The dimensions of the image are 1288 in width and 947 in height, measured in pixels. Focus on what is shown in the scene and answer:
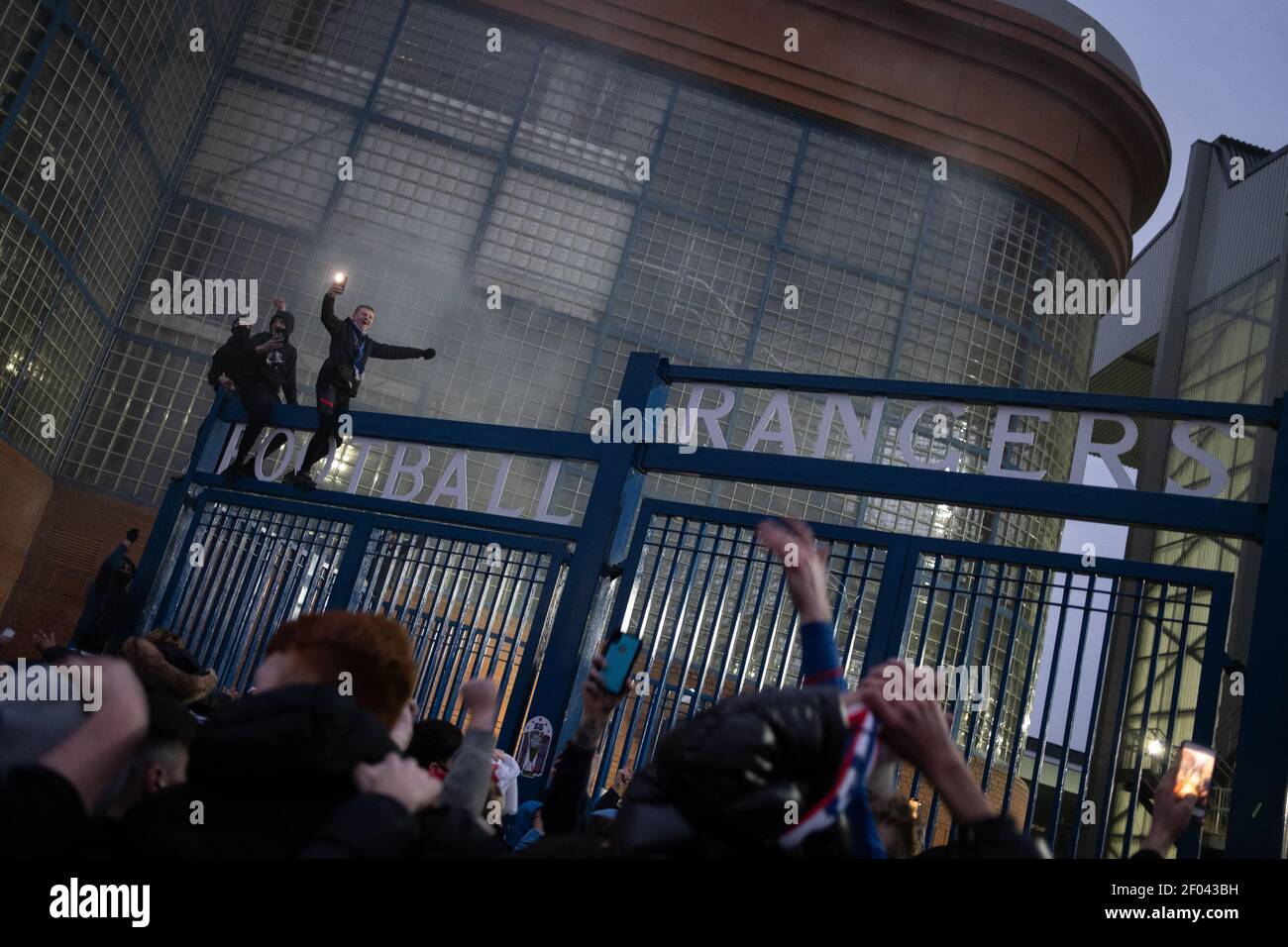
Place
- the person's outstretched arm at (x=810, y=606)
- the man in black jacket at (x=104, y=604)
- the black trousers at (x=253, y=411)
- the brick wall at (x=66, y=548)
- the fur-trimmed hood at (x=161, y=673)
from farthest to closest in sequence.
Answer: the brick wall at (x=66, y=548) → the man in black jacket at (x=104, y=604) → the black trousers at (x=253, y=411) → the fur-trimmed hood at (x=161, y=673) → the person's outstretched arm at (x=810, y=606)

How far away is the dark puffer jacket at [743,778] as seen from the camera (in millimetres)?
1901

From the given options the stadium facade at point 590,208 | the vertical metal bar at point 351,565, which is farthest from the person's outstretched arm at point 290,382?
the stadium facade at point 590,208

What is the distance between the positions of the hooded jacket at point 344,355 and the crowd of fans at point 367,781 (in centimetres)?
644

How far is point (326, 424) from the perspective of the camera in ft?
27.7

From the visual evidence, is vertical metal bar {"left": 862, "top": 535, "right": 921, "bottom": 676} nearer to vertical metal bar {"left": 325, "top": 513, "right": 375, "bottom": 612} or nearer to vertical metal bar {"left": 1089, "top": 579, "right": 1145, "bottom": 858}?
vertical metal bar {"left": 1089, "top": 579, "right": 1145, "bottom": 858}

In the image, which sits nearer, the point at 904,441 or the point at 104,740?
the point at 104,740

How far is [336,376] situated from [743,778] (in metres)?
7.13

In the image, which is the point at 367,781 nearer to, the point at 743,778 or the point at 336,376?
the point at 743,778

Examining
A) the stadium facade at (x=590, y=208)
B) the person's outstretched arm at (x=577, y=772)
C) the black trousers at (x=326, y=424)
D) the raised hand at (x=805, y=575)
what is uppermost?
the stadium facade at (x=590, y=208)

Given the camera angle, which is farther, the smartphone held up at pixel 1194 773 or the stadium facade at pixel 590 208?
the stadium facade at pixel 590 208

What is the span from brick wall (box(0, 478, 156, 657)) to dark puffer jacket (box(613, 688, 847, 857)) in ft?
43.7

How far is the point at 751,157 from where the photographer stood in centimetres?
1554

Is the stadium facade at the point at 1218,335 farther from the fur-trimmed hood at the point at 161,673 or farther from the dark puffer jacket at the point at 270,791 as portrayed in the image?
the dark puffer jacket at the point at 270,791

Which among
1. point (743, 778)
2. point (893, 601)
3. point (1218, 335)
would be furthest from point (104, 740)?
point (1218, 335)
